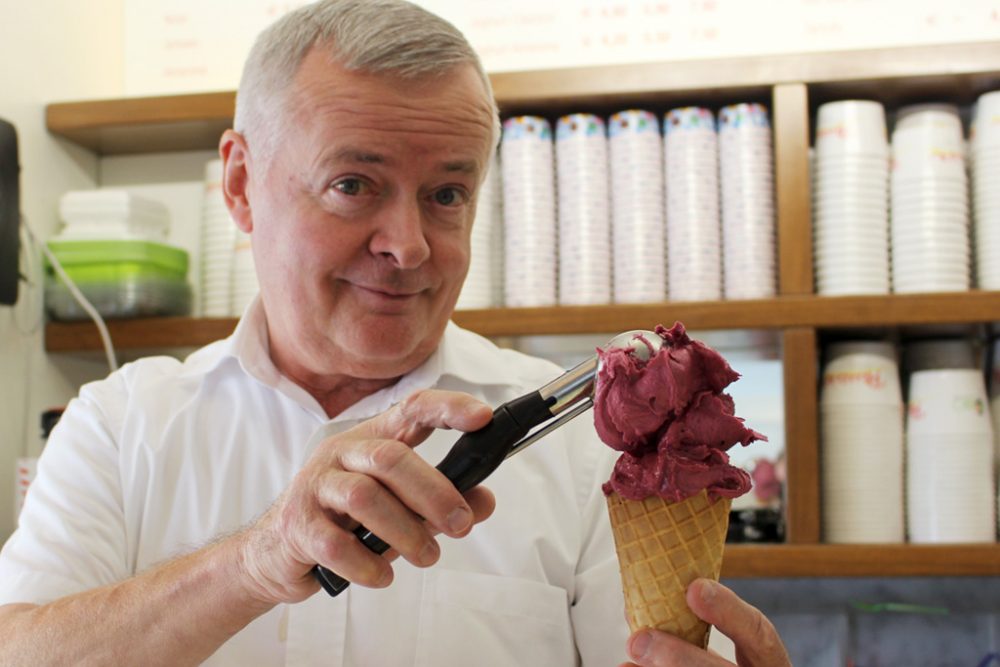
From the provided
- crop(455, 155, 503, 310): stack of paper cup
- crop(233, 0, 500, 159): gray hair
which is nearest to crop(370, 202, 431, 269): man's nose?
crop(233, 0, 500, 159): gray hair

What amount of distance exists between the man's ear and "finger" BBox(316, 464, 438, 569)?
0.60m

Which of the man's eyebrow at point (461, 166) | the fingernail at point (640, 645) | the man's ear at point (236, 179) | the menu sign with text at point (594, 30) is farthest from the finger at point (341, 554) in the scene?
the menu sign with text at point (594, 30)

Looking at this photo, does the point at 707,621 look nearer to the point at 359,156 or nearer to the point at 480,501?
the point at 480,501

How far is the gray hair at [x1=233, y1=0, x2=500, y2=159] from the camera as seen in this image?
1.29 meters

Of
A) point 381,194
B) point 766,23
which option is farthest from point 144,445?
point 766,23

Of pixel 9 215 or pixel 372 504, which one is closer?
pixel 372 504

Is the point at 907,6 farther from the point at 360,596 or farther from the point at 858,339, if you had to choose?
the point at 360,596

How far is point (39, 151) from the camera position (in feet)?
7.14

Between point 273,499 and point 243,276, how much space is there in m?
0.75

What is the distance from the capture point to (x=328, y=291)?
1.33 meters

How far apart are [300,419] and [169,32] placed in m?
1.28

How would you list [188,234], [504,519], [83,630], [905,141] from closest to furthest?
[83,630]
[504,519]
[905,141]
[188,234]

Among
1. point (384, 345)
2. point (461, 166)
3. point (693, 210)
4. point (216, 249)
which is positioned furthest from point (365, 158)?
point (216, 249)

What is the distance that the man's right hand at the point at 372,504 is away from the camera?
0.95m
